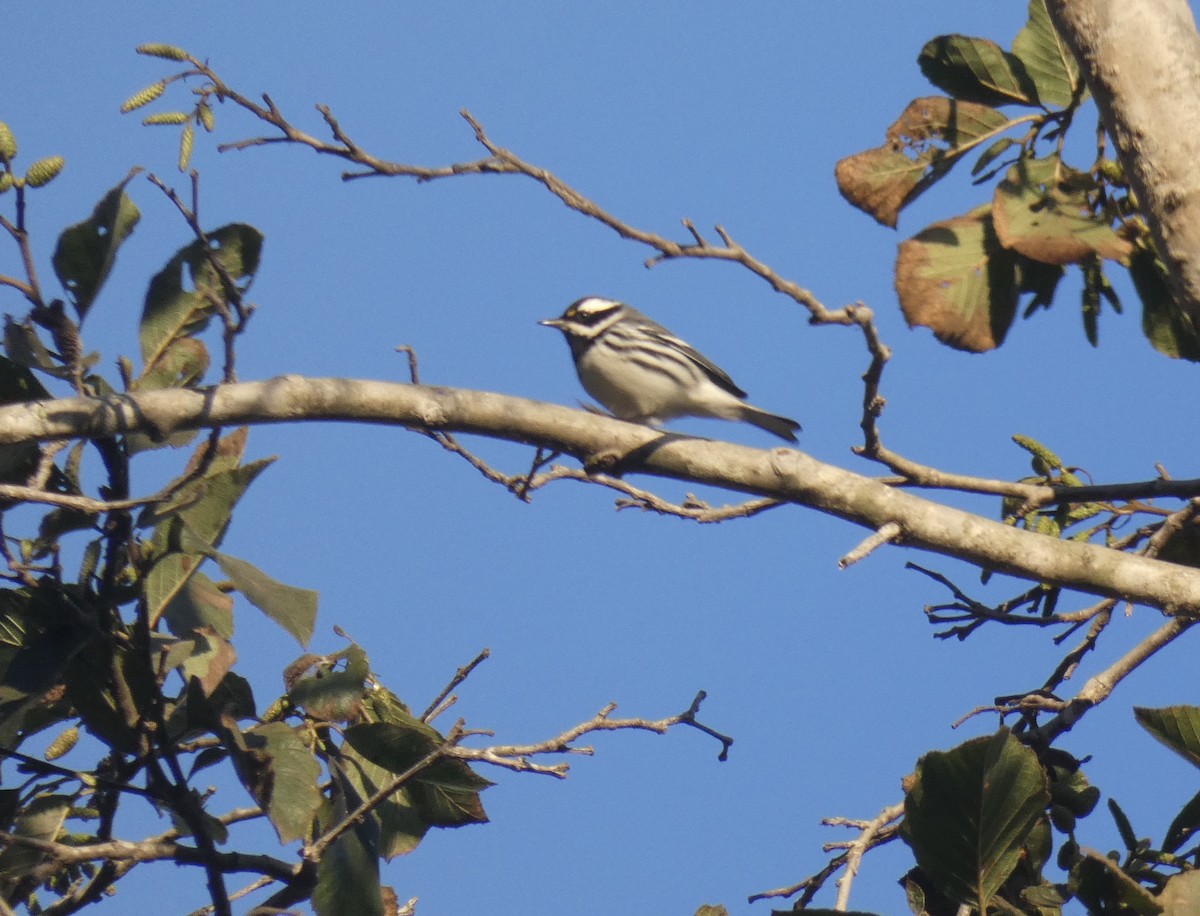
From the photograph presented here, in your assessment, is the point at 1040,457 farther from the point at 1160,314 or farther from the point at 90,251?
the point at 90,251

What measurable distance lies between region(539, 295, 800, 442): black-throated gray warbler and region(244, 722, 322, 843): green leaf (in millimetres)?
4410

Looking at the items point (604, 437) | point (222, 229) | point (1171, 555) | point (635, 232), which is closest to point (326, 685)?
point (604, 437)

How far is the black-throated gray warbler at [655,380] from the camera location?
725 cm

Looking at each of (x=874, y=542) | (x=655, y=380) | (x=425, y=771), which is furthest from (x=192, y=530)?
(x=655, y=380)

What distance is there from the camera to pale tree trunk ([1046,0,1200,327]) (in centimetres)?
285

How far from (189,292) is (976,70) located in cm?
225

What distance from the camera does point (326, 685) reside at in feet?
10.8

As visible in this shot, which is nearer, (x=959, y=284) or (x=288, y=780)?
(x=288, y=780)

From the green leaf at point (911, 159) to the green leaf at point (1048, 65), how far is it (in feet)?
0.44

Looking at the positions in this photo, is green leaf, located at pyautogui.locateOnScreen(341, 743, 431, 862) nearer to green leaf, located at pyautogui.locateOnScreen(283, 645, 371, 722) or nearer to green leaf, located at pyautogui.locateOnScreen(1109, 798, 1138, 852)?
green leaf, located at pyautogui.locateOnScreen(283, 645, 371, 722)

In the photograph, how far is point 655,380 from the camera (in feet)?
24.1

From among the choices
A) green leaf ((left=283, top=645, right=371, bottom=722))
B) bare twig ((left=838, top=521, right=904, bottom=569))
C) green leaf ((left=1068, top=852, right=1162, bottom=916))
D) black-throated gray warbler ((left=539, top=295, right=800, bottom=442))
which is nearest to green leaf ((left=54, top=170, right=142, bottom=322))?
green leaf ((left=283, top=645, right=371, bottom=722))

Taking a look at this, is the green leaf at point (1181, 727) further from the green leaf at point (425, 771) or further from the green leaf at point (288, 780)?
the green leaf at point (288, 780)

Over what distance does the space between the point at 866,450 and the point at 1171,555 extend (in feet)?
4.13
